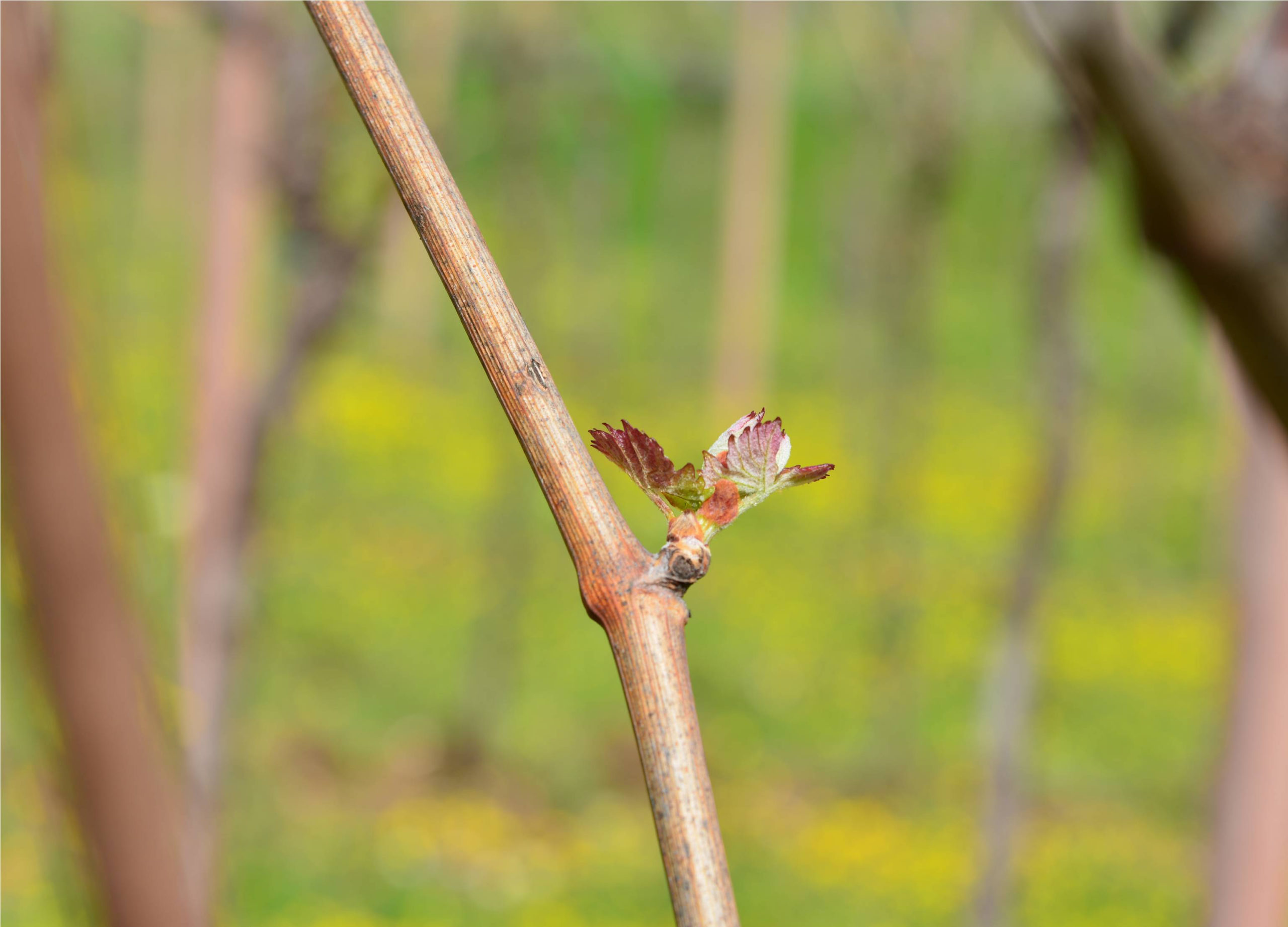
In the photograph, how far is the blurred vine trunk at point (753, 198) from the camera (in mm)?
6914

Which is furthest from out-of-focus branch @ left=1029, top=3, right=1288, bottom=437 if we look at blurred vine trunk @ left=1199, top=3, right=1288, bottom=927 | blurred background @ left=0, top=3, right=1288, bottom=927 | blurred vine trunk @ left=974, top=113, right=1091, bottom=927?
blurred vine trunk @ left=974, top=113, right=1091, bottom=927

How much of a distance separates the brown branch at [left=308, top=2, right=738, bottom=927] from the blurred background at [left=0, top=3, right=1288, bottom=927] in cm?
8

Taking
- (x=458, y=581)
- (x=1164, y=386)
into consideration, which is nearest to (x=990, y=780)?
(x=458, y=581)

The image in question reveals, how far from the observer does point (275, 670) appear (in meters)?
4.65

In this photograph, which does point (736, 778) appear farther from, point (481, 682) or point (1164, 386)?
point (1164, 386)

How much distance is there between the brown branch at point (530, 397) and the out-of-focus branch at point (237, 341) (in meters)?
1.30

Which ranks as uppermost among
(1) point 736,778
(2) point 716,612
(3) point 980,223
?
(3) point 980,223

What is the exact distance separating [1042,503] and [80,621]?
2.13 meters

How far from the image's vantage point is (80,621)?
0.50 ft

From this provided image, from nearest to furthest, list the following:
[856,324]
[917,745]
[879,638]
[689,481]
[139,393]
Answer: [689,481], [917,745], [879,638], [139,393], [856,324]

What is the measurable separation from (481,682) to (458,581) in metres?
1.61

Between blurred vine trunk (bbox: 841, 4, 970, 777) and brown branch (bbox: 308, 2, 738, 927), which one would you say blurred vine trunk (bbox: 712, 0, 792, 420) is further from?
brown branch (bbox: 308, 2, 738, 927)

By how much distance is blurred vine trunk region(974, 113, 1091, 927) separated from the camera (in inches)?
78.6

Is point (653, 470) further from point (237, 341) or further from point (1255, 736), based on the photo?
point (237, 341)
